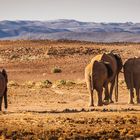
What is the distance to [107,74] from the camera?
96.7ft

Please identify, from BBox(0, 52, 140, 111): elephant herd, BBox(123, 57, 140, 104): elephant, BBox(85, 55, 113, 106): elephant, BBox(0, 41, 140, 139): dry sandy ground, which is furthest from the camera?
BBox(123, 57, 140, 104): elephant

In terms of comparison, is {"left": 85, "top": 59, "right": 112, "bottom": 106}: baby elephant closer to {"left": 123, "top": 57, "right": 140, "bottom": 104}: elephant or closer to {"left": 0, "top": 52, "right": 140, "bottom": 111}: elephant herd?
{"left": 0, "top": 52, "right": 140, "bottom": 111}: elephant herd

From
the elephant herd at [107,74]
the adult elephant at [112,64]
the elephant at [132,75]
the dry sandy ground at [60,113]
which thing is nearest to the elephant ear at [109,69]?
the elephant herd at [107,74]

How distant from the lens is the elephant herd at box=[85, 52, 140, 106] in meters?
28.8

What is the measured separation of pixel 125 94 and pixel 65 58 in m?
38.4

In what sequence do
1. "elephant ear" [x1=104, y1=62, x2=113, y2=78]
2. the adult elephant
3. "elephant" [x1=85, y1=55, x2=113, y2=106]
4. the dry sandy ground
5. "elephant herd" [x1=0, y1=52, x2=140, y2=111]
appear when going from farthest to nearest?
1. the adult elephant
2. "elephant ear" [x1=104, y1=62, x2=113, y2=78]
3. "elephant herd" [x1=0, y1=52, x2=140, y2=111]
4. "elephant" [x1=85, y1=55, x2=113, y2=106]
5. the dry sandy ground

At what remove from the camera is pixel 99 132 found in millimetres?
21438

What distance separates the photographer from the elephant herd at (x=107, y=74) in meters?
28.8

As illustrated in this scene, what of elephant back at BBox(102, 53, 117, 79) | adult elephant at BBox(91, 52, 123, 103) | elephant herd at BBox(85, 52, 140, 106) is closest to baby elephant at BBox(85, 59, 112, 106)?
elephant herd at BBox(85, 52, 140, 106)

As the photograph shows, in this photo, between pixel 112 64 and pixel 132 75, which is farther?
pixel 112 64

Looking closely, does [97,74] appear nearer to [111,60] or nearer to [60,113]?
[111,60]


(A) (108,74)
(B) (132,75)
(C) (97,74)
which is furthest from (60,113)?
(B) (132,75)

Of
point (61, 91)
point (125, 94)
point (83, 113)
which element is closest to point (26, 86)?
point (61, 91)

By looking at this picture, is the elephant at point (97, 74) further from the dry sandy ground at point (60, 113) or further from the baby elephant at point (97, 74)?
the dry sandy ground at point (60, 113)
